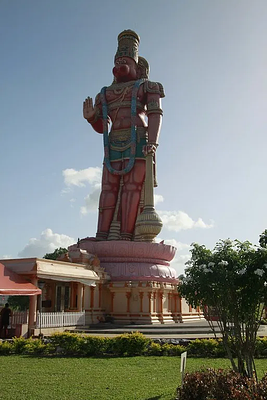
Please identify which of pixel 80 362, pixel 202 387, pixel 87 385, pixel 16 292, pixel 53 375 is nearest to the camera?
pixel 202 387

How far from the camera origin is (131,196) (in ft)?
82.2

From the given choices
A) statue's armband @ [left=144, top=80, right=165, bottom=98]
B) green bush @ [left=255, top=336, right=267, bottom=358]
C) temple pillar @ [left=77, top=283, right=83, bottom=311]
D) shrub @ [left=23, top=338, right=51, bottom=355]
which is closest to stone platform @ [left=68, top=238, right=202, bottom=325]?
temple pillar @ [left=77, top=283, right=83, bottom=311]

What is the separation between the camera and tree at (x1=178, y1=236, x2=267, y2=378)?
6461 mm

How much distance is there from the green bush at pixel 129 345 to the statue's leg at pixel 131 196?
13.2 metres

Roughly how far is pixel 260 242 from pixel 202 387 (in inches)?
95.0

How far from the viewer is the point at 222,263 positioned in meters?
6.57

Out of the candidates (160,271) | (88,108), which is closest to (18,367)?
(160,271)

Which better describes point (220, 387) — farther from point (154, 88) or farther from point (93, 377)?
point (154, 88)

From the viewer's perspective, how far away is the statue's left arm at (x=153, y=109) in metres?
24.8

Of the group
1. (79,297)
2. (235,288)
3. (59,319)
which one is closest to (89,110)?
(79,297)

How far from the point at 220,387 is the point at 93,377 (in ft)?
11.2

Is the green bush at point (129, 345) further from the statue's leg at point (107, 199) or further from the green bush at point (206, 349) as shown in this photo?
the statue's leg at point (107, 199)

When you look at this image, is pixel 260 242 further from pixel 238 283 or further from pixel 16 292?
pixel 16 292

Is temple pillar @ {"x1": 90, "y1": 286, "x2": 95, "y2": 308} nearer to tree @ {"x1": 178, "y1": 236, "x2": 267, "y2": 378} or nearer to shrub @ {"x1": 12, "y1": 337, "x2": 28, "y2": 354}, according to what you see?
shrub @ {"x1": 12, "y1": 337, "x2": 28, "y2": 354}
